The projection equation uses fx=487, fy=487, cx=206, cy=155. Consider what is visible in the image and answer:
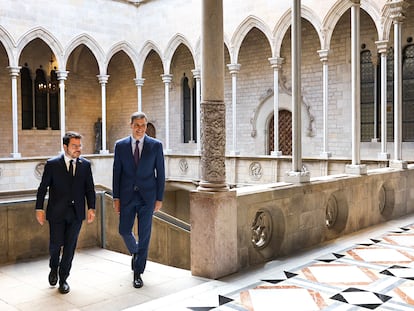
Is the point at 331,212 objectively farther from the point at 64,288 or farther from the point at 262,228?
the point at 64,288

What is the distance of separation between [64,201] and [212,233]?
1281 millimetres

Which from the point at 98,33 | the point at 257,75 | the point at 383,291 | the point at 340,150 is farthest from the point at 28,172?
the point at 383,291

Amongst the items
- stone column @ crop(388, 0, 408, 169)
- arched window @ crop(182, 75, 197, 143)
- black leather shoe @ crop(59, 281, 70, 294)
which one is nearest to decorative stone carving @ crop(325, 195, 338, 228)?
stone column @ crop(388, 0, 408, 169)

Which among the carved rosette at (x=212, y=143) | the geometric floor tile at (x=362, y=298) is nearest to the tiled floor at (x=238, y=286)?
the geometric floor tile at (x=362, y=298)

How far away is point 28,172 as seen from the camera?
12.7m

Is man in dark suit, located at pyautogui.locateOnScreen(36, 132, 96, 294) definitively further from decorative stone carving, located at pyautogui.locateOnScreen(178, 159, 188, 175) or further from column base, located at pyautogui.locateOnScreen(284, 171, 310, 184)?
decorative stone carving, located at pyautogui.locateOnScreen(178, 159, 188, 175)

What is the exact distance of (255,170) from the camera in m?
12.6

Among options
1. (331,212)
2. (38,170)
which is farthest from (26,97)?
(331,212)

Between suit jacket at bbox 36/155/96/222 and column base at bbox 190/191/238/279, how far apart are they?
3.21ft

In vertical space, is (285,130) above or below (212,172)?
above

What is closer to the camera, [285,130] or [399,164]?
[399,164]

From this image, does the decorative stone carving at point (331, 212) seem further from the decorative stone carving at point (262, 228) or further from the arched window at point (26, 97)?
the arched window at point (26, 97)

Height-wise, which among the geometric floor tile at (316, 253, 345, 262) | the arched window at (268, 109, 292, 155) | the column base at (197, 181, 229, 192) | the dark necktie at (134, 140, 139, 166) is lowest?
the geometric floor tile at (316, 253, 345, 262)

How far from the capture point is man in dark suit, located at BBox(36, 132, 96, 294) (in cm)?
393
